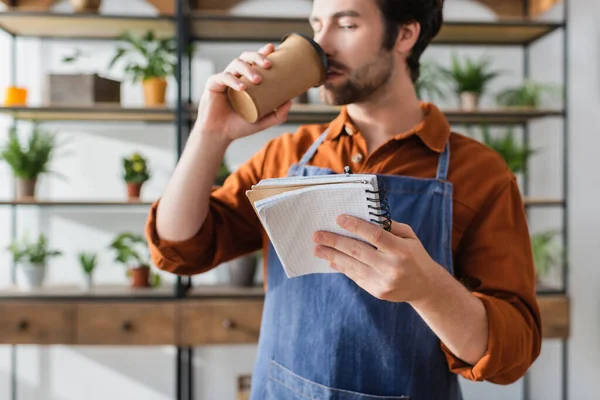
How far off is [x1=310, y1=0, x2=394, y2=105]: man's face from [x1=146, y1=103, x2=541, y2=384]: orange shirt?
0.34 ft

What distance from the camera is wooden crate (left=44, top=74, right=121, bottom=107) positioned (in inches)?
97.3

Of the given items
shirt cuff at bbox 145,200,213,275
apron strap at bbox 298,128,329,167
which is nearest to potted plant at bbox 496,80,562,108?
apron strap at bbox 298,128,329,167

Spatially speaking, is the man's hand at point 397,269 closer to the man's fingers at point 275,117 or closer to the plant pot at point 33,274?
the man's fingers at point 275,117

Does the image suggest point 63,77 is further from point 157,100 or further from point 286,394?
point 286,394

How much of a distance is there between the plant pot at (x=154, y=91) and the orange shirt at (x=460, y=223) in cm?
145

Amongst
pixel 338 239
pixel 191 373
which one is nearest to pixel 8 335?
pixel 191 373

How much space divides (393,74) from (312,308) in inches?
19.0

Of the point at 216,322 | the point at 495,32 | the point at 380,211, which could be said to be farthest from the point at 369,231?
the point at 495,32

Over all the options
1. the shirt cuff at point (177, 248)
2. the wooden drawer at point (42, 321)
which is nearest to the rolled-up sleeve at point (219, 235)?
the shirt cuff at point (177, 248)

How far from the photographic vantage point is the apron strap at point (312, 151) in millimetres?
1118

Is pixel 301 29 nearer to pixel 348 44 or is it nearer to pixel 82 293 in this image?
pixel 82 293

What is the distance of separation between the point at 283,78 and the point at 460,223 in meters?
0.43

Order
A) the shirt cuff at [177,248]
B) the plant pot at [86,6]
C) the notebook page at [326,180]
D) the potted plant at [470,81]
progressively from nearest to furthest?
the notebook page at [326,180], the shirt cuff at [177,248], the plant pot at [86,6], the potted plant at [470,81]

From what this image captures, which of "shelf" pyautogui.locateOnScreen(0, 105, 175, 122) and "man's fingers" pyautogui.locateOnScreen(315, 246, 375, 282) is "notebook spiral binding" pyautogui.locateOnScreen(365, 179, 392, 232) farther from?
"shelf" pyautogui.locateOnScreen(0, 105, 175, 122)
